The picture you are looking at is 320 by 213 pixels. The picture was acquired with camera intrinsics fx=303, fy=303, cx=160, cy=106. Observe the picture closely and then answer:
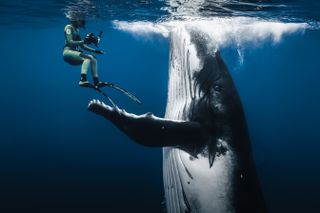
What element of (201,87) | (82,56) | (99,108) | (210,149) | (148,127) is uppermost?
(82,56)

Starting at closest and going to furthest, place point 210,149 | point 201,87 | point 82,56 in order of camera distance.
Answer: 1. point 210,149
2. point 201,87
3. point 82,56

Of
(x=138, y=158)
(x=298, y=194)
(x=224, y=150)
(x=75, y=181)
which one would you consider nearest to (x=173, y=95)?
(x=224, y=150)

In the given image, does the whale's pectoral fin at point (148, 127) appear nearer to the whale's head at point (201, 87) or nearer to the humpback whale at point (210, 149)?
the humpback whale at point (210, 149)

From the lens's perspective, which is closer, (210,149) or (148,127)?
(148,127)

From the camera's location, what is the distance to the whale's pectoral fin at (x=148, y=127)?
132 inches

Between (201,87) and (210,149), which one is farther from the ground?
(201,87)

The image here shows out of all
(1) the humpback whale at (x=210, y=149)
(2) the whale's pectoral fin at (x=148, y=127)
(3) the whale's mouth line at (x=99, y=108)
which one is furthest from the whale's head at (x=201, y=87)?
(3) the whale's mouth line at (x=99, y=108)

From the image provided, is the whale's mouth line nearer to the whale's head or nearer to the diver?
the whale's head

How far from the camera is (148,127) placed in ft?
11.1

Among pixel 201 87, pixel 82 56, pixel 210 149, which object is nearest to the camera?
pixel 210 149

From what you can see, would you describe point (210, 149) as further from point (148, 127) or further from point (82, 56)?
point (82, 56)

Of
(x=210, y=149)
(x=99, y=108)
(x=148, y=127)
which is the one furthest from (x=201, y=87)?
(x=99, y=108)

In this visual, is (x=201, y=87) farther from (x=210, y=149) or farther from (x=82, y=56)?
(x=82, y=56)

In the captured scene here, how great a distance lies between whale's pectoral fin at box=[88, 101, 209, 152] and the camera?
3357 mm
